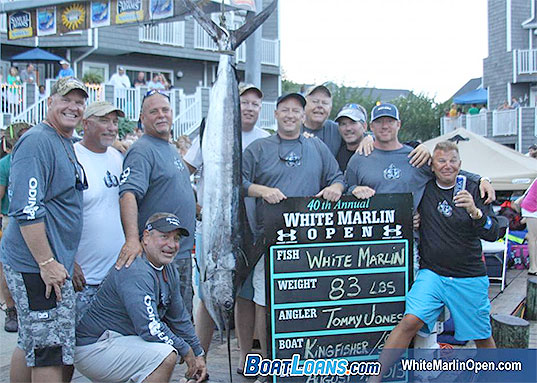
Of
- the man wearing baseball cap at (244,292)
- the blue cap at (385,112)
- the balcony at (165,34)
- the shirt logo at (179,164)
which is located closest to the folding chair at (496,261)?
the blue cap at (385,112)

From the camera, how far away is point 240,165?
339 centimetres

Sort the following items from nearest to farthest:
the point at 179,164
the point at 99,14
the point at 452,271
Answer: the point at 179,164 → the point at 452,271 → the point at 99,14

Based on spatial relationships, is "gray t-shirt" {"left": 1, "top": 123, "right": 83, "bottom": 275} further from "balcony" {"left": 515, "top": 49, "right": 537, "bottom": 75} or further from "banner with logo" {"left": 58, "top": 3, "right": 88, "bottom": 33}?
"balcony" {"left": 515, "top": 49, "right": 537, "bottom": 75}

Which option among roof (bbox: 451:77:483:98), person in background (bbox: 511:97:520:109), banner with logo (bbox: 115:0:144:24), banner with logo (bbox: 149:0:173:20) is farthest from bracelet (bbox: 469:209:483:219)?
roof (bbox: 451:77:483:98)

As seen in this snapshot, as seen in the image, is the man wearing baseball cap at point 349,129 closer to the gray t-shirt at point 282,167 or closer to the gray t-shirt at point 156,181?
the gray t-shirt at point 282,167

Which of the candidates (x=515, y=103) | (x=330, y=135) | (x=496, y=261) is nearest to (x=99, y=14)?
(x=330, y=135)

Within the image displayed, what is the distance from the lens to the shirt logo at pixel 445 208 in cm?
372

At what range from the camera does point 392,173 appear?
3861mm

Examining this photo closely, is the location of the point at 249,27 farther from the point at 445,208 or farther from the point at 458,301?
the point at 458,301

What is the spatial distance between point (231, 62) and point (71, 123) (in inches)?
39.3

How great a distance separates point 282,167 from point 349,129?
3.16 feet

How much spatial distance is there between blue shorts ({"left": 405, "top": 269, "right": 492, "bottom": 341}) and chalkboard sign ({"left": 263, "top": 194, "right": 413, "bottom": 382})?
168 mm

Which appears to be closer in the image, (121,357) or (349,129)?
(121,357)

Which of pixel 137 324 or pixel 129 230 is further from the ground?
pixel 129 230
